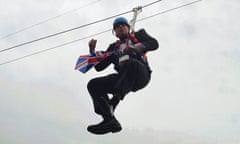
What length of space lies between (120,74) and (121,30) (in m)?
0.59

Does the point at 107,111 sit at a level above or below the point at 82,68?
below

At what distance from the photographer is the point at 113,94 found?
675cm

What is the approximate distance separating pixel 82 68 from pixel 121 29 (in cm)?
87

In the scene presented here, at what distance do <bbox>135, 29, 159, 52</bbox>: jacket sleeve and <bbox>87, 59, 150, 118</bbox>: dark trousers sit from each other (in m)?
0.24

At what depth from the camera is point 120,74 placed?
649cm

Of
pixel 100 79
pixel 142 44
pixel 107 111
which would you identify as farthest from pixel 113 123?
pixel 142 44

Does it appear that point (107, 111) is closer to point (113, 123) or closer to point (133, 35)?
point (113, 123)

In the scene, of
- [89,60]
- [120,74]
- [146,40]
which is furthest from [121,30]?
[89,60]

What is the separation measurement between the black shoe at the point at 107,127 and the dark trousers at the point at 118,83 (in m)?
0.11

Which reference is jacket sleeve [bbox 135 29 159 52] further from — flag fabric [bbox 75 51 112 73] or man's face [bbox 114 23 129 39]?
flag fabric [bbox 75 51 112 73]

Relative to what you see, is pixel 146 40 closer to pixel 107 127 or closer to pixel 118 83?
pixel 118 83

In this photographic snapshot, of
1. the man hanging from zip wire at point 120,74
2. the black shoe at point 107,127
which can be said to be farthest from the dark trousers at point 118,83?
the black shoe at point 107,127

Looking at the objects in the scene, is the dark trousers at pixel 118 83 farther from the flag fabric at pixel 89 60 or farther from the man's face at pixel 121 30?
the man's face at pixel 121 30

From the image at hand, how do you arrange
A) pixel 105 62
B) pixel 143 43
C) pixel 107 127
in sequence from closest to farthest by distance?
pixel 143 43 → pixel 107 127 → pixel 105 62
